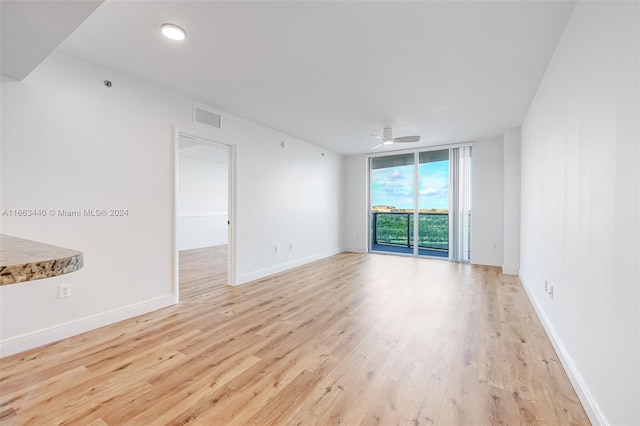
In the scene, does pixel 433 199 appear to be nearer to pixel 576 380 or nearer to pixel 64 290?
pixel 576 380

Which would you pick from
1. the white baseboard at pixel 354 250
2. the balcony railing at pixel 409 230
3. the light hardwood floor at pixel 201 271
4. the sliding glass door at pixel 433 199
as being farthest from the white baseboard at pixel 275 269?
the sliding glass door at pixel 433 199

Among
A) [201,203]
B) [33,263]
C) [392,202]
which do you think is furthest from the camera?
[201,203]

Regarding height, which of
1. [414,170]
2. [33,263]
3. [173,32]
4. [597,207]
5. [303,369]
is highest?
[173,32]

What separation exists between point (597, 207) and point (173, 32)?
299cm

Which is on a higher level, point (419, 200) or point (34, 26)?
point (34, 26)

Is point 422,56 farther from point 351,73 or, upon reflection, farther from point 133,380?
point 133,380

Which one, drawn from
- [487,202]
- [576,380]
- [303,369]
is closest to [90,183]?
[303,369]

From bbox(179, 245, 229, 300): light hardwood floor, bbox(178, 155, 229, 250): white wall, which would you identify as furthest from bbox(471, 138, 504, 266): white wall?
bbox(178, 155, 229, 250): white wall

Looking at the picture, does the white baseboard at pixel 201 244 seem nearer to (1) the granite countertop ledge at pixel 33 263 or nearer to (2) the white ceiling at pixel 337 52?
(2) the white ceiling at pixel 337 52

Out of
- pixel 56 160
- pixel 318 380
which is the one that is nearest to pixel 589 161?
pixel 318 380

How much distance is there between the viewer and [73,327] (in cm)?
241

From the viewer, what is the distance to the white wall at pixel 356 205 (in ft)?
22.5

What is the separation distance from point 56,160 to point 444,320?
3.92 meters

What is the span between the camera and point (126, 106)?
279 cm
